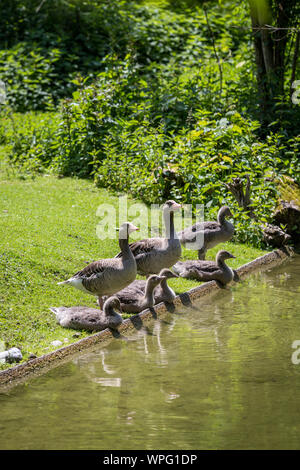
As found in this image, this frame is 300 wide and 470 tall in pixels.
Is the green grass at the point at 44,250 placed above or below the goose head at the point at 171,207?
below

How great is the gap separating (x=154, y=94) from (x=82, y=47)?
726cm

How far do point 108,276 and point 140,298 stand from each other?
0.84 m

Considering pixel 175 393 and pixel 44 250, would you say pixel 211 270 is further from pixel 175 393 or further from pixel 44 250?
pixel 175 393

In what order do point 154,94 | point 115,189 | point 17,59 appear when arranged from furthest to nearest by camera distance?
point 17,59, point 154,94, point 115,189

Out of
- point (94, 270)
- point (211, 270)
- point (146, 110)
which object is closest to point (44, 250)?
point (94, 270)

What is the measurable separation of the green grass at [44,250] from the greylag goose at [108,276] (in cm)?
44

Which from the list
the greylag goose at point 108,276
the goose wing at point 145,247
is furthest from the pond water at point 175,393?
the goose wing at point 145,247

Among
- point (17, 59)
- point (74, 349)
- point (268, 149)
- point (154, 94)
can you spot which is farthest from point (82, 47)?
point (74, 349)

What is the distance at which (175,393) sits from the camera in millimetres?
6789

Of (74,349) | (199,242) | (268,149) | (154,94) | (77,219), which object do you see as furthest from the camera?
(154,94)

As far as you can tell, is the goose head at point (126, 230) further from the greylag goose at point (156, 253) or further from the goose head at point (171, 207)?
the goose head at point (171, 207)

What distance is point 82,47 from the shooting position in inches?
953

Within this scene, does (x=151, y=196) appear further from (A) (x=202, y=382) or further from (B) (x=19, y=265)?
(A) (x=202, y=382)

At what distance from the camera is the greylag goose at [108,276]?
354 inches
